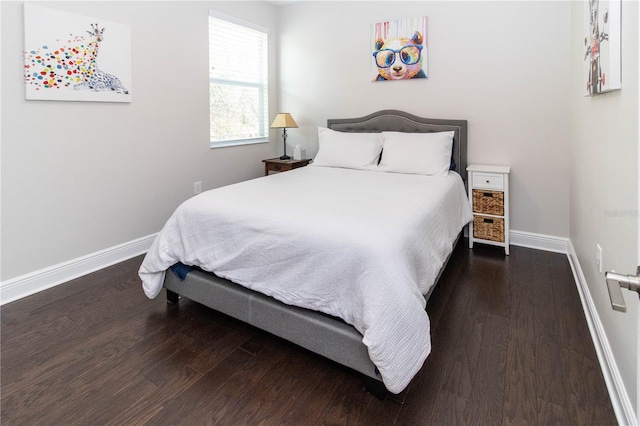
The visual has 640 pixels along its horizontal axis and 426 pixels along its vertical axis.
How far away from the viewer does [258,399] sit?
5.03ft

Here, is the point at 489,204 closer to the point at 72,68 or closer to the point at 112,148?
the point at 112,148

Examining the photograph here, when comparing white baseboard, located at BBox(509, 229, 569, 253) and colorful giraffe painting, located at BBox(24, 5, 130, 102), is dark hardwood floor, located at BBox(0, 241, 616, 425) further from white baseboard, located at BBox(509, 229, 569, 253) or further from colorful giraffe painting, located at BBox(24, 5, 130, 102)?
colorful giraffe painting, located at BBox(24, 5, 130, 102)

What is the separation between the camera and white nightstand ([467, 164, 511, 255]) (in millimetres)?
3111

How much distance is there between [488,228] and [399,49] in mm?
1967

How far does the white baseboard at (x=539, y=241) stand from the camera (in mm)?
3176

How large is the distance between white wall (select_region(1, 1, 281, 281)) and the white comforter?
3.18ft

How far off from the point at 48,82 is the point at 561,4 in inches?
153

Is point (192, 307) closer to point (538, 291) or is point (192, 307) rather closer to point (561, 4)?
point (538, 291)

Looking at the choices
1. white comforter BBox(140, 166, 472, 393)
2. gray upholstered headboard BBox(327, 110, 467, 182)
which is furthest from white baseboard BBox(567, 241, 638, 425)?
gray upholstered headboard BBox(327, 110, 467, 182)

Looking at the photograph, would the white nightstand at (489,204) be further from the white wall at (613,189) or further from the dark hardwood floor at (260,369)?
the dark hardwood floor at (260,369)

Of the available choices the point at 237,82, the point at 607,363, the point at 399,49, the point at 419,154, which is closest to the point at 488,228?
the point at 419,154

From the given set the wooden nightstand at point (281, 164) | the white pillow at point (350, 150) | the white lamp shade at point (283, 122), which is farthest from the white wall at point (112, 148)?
the white pillow at point (350, 150)

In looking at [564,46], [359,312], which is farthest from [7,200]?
[564,46]

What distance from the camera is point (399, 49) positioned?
11.9 feet
